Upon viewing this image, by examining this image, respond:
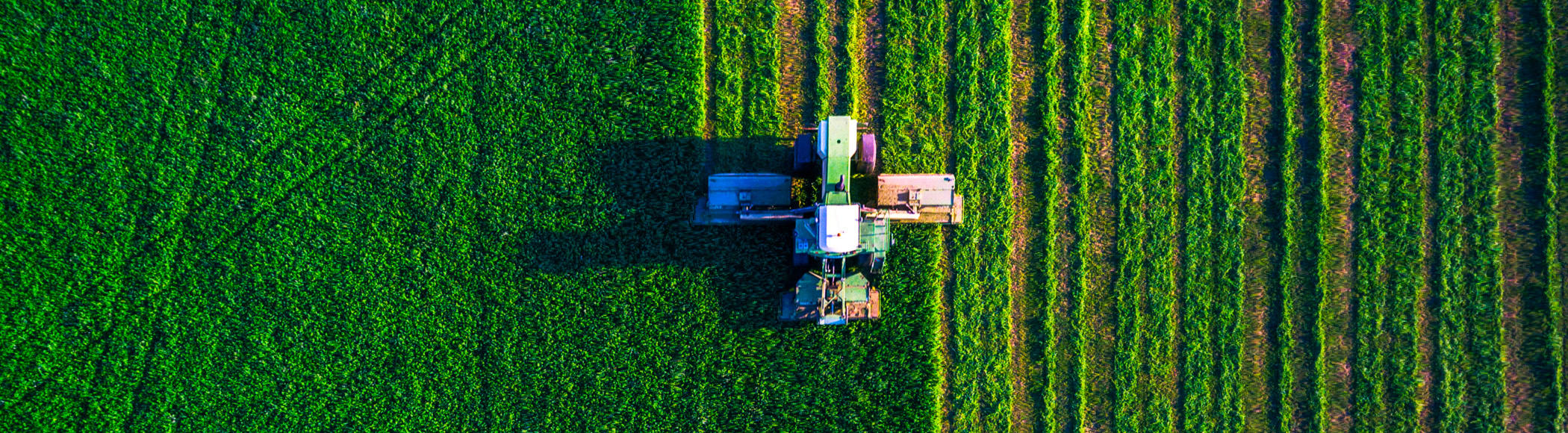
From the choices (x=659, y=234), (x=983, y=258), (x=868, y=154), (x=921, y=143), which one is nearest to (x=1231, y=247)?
(x=983, y=258)

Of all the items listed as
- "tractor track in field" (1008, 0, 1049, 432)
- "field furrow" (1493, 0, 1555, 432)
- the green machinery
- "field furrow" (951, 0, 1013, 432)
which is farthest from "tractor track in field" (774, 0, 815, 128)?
"field furrow" (1493, 0, 1555, 432)

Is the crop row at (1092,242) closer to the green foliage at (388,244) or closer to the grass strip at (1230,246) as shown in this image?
the grass strip at (1230,246)

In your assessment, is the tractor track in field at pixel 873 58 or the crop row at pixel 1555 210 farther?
the tractor track in field at pixel 873 58

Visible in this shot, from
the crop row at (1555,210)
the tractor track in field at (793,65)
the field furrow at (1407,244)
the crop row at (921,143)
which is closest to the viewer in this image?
the crop row at (1555,210)

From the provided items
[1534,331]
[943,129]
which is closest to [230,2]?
[943,129]

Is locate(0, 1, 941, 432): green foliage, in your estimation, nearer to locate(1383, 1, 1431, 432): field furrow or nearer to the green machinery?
the green machinery

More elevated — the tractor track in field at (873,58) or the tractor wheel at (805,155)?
the tractor track in field at (873,58)

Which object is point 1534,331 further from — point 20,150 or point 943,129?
point 20,150

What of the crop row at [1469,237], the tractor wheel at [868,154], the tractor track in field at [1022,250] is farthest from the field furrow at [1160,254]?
the tractor wheel at [868,154]
